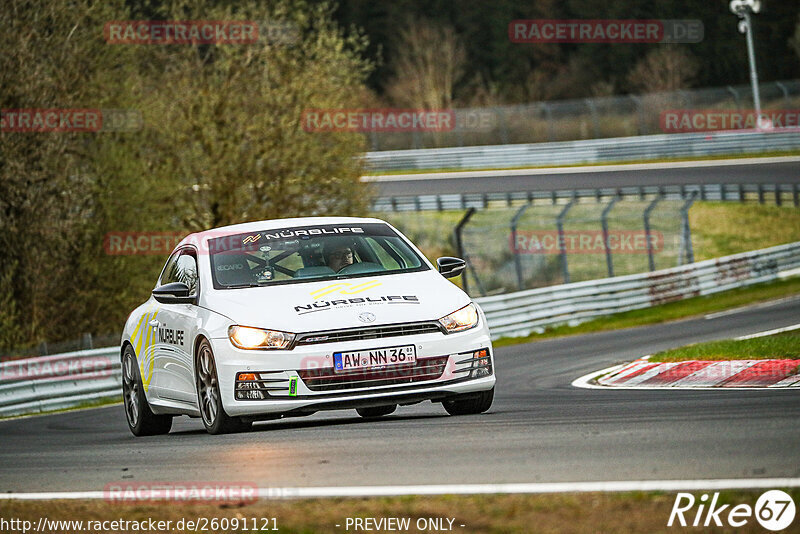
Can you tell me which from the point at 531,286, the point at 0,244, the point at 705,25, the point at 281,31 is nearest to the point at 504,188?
the point at 531,286

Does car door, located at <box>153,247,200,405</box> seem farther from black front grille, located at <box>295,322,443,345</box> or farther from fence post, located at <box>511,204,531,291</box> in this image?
fence post, located at <box>511,204,531,291</box>

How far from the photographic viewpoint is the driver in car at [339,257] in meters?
10.3

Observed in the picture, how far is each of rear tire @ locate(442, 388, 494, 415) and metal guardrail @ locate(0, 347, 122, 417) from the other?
376 inches

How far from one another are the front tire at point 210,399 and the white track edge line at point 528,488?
252 cm

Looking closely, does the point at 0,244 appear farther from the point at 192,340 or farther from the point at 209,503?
the point at 209,503

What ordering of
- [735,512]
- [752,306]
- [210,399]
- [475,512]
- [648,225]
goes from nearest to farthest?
1. [735,512]
2. [475,512]
3. [210,399]
4. [752,306]
5. [648,225]

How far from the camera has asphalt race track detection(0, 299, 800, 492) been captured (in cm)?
683

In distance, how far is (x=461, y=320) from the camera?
374 inches

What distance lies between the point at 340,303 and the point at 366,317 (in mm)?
268
